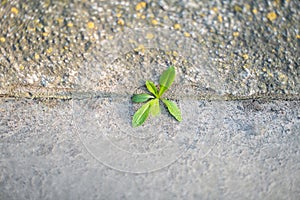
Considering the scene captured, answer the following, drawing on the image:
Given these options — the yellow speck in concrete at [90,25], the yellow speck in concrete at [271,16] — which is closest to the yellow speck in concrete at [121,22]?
the yellow speck in concrete at [90,25]

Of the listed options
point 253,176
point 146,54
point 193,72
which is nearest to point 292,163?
point 253,176

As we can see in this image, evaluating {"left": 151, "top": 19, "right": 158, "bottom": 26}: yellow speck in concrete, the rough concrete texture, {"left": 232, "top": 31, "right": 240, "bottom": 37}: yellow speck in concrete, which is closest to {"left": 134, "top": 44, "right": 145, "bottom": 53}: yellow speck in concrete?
the rough concrete texture

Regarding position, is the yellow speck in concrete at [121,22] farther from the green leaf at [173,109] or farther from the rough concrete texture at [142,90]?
the green leaf at [173,109]

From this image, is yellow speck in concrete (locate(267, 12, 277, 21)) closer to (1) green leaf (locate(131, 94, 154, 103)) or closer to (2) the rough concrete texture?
(2) the rough concrete texture

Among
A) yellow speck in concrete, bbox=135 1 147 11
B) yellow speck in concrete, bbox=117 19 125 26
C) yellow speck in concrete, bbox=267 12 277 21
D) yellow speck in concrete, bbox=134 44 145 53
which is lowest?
yellow speck in concrete, bbox=267 12 277 21

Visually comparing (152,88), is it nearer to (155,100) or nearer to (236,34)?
(155,100)
